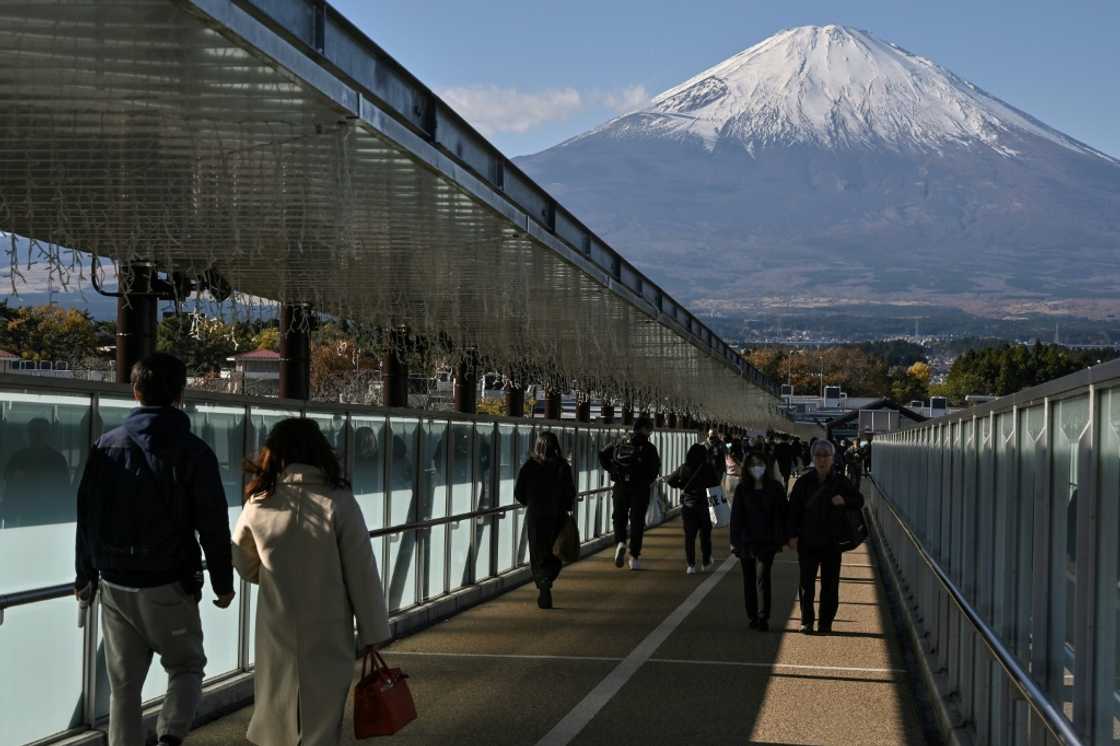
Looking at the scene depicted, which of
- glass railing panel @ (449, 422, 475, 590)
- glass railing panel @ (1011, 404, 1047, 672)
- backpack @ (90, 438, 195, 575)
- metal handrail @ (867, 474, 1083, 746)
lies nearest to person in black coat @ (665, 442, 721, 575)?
glass railing panel @ (449, 422, 475, 590)

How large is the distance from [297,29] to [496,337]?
68.1ft

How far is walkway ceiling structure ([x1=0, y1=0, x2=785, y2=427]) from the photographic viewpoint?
25.8 feet

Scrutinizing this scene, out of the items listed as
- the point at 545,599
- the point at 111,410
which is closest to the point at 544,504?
the point at 545,599

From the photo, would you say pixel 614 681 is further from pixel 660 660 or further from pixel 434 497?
pixel 434 497

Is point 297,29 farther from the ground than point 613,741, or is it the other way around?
point 297,29

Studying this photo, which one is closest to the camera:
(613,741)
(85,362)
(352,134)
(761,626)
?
(613,741)

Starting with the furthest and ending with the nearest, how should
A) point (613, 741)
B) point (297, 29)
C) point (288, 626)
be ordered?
point (613, 741), point (297, 29), point (288, 626)

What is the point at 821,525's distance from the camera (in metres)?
14.8

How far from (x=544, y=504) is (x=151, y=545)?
31.8 ft

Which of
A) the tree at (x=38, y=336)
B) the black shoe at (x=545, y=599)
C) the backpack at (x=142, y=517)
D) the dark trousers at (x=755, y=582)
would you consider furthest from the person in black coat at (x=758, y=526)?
the tree at (x=38, y=336)

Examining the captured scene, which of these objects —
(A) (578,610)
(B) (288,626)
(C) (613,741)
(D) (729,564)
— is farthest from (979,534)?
(D) (729,564)

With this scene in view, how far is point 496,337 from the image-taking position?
94.9 ft

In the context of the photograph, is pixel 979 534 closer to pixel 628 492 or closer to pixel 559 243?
pixel 559 243

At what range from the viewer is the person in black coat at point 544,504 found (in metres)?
16.7
